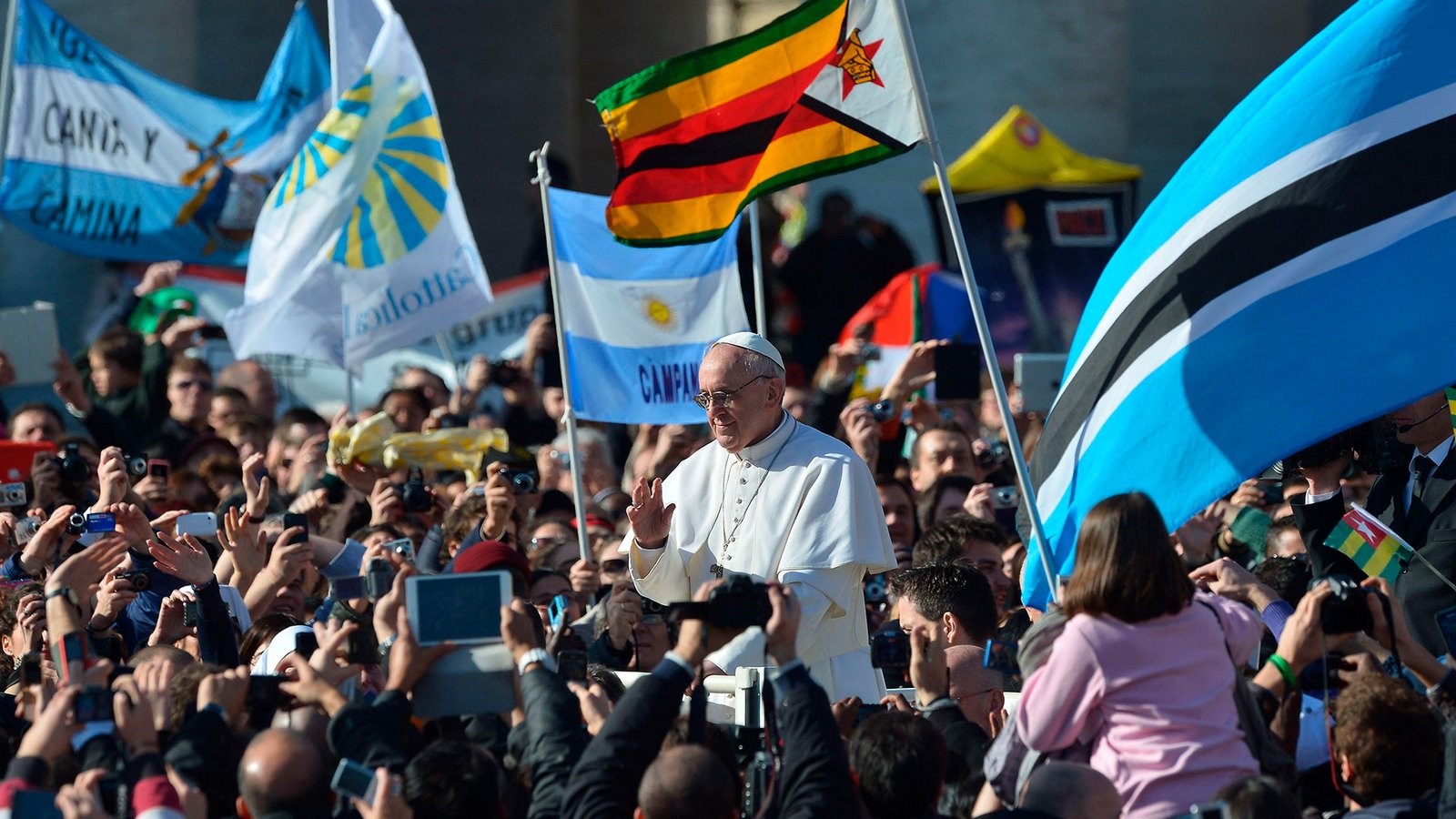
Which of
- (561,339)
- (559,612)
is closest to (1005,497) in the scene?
(561,339)

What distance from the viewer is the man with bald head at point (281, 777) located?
4.55m

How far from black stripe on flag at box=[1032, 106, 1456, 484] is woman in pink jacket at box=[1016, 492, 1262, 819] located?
Result: 1.82 m

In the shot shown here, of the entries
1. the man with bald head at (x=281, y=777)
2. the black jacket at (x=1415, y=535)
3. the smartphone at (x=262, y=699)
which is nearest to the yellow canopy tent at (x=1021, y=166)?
the black jacket at (x=1415, y=535)

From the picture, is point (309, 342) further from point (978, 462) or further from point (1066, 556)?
point (1066, 556)

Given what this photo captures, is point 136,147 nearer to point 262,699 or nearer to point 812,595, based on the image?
point 812,595

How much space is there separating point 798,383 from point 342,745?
7934mm

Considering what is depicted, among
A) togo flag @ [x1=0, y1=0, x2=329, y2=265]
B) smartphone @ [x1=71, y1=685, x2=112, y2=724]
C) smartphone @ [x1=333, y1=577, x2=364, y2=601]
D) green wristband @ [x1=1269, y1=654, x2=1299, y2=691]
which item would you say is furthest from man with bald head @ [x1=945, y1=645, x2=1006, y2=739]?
togo flag @ [x1=0, y1=0, x2=329, y2=265]

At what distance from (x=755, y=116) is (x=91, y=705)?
356cm

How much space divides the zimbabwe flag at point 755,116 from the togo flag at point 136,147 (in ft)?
20.2

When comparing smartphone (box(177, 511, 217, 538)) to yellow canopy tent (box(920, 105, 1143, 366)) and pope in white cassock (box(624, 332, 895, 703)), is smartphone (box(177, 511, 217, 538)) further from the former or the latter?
yellow canopy tent (box(920, 105, 1143, 366))

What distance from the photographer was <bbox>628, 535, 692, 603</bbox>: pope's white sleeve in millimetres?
6570

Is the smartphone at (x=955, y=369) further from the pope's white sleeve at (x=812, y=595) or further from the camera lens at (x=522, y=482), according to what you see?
the pope's white sleeve at (x=812, y=595)

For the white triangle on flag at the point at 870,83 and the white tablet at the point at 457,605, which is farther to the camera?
the white triangle on flag at the point at 870,83

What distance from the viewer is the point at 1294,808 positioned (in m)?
4.27
